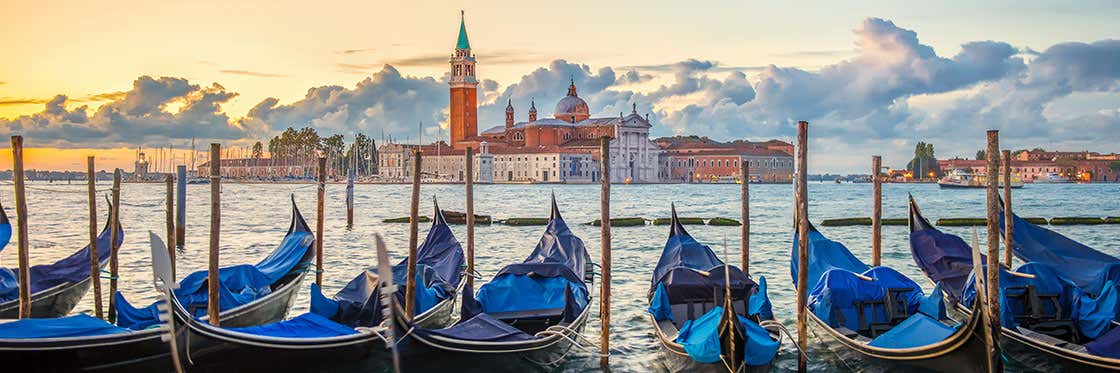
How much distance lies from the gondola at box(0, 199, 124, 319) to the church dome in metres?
62.0

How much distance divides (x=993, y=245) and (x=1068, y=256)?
2557 mm

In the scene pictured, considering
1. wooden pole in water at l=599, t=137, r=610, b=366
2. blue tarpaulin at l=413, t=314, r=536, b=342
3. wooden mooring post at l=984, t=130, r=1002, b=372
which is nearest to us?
wooden mooring post at l=984, t=130, r=1002, b=372

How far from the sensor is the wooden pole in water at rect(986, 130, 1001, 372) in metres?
4.09

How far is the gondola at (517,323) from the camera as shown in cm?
465

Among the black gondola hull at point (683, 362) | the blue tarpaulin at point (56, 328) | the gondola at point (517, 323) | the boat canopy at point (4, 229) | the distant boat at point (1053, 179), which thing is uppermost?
the distant boat at point (1053, 179)

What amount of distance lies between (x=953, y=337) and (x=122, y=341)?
369 cm

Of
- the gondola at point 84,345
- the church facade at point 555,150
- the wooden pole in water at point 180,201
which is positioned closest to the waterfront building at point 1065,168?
the church facade at point 555,150

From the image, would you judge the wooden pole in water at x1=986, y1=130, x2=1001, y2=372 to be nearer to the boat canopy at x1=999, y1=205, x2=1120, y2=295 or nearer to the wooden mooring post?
the wooden mooring post

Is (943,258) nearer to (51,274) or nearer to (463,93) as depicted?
(51,274)

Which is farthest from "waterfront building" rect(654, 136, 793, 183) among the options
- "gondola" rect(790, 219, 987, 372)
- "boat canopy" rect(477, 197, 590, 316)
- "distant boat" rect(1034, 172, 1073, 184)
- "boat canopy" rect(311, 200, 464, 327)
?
"gondola" rect(790, 219, 987, 372)

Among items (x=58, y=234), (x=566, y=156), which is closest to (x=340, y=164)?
(x=566, y=156)

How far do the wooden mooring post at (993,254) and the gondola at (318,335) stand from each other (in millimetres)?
2602

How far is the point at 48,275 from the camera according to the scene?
6.80m

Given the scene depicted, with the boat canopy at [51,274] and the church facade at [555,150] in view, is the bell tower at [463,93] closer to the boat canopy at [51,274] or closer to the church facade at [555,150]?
the church facade at [555,150]
